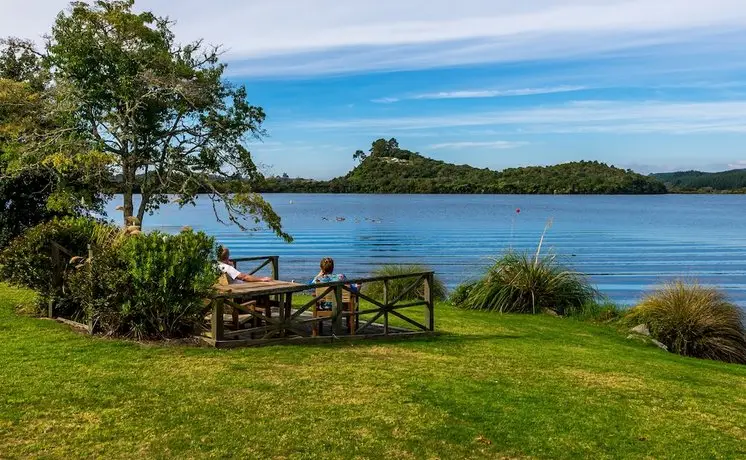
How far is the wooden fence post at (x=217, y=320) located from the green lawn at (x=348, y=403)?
35 centimetres

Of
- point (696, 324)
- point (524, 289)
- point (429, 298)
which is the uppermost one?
point (429, 298)

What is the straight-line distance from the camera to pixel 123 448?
4.91 m

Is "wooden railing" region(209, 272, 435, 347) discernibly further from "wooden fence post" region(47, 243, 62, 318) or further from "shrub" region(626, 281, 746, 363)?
"shrub" region(626, 281, 746, 363)

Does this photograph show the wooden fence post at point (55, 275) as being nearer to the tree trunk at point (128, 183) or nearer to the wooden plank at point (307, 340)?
the wooden plank at point (307, 340)

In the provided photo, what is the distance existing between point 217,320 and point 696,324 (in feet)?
31.6

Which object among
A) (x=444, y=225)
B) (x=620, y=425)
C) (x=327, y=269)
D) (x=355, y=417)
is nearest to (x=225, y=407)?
(x=355, y=417)

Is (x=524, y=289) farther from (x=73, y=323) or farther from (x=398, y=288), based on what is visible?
(x=73, y=323)

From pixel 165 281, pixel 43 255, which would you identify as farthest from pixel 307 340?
pixel 43 255

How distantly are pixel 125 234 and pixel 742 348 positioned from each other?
450 inches

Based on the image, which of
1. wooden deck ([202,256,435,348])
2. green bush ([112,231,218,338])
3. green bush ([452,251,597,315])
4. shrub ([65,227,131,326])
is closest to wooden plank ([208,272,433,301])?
wooden deck ([202,256,435,348])

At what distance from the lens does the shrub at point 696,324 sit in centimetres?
1301

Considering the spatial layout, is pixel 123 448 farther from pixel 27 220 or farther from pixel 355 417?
pixel 27 220

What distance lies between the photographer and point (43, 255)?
9805 millimetres

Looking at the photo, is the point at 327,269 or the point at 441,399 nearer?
the point at 441,399
